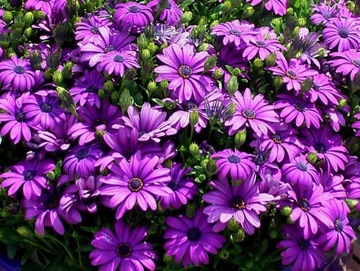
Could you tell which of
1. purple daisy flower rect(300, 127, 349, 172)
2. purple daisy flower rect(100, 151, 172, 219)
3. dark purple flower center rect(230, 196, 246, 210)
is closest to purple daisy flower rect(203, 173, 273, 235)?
dark purple flower center rect(230, 196, 246, 210)

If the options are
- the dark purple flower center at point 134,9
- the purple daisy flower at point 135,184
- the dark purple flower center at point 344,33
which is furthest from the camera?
the dark purple flower center at point 344,33

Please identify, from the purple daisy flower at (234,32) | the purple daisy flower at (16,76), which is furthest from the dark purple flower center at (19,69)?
the purple daisy flower at (234,32)

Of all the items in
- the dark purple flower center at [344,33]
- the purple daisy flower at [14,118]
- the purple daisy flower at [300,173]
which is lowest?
the purple daisy flower at [300,173]

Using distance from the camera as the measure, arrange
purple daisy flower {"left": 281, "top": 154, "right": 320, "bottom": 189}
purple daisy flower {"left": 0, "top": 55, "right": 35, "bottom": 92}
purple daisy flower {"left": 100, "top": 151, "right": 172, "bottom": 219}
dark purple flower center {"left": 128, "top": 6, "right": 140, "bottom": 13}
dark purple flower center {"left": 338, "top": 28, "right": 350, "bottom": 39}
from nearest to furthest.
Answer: purple daisy flower {"left": 100, "top": 151, "right": 172, "bottom": 219} → purple daisy flower {"left": 281, "top": 154, "right": 320, "bottom": 189} → purple daisy flower {"left": 0, "top": 55, "right": 35, "bottom": 92} → dark purple flower center {"left": 128, "top": 6, "right": 140, "bottom": 13} → dark purple flower center {"left": 338, "top": 28, "right": 350, "bottom": 39}

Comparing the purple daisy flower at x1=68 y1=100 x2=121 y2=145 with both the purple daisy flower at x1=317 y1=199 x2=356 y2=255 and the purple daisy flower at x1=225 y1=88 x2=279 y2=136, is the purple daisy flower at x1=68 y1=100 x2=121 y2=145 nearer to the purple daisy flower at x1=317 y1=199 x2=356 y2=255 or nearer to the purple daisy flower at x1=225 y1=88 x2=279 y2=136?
the purple daisy flower at x1=225 y1=88 x2=279 y2=136

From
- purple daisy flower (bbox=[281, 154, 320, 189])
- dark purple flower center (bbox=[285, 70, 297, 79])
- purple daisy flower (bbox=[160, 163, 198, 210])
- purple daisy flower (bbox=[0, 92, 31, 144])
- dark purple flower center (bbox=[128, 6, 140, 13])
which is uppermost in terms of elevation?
dark purple flower center (bbox=[128, 6, 140, 13])

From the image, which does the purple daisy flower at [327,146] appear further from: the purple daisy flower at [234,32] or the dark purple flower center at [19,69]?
the dark purple flower center at [19,69]
